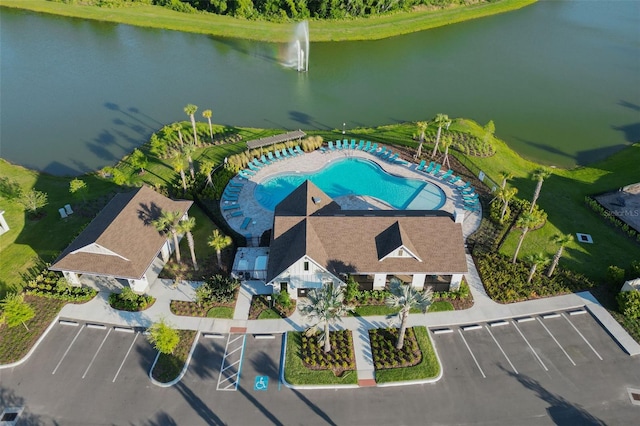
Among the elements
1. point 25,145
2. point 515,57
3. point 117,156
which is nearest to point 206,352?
point 117,156

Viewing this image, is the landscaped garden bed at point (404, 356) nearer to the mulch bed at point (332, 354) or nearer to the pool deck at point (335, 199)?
the mulch bed at point (332, 354)

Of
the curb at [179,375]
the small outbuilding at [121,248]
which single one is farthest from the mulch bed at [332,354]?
the small outbuilding at [121,248]

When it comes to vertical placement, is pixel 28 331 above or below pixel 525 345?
below

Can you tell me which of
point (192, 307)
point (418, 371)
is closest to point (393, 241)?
point (418, 371)

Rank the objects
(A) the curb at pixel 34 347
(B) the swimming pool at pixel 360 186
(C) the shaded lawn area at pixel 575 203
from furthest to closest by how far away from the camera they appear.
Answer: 1. (B) the swimming pool at pixel 360 186
2. (C) the shaded lawn area at pixel 575 203
3. (A) the curb at pixel 34 347

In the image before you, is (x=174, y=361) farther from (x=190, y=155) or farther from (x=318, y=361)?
(x=190, y=155)

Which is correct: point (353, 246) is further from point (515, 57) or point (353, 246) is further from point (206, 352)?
point (515, 57)
